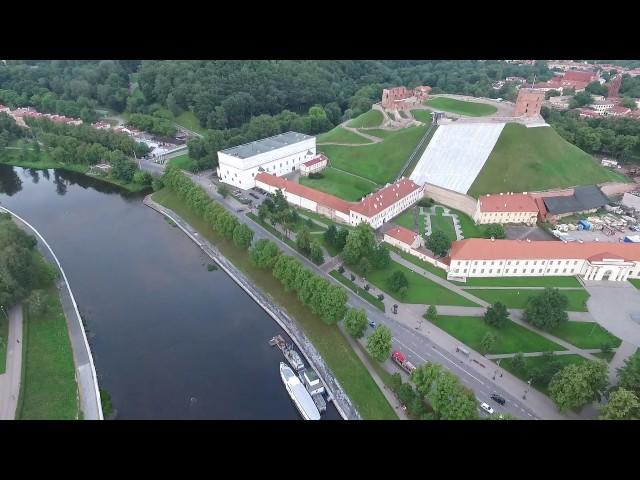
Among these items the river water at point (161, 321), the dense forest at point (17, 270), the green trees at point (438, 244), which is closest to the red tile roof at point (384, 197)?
the green trees at point (438, 244)

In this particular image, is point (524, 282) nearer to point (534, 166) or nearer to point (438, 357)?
point (438, 357)

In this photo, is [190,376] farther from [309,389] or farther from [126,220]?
[126,220]

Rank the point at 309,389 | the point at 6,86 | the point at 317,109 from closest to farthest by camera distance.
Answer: the point at 309,389 → the point at 317,109 → the point at 6,86

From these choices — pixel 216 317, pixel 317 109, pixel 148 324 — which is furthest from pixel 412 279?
pixel 317 109

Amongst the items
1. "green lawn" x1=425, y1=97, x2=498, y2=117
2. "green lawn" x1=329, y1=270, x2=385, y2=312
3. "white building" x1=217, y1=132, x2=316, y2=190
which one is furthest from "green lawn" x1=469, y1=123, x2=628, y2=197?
"white building" x1=217, y1=132, x2=316, y2=190

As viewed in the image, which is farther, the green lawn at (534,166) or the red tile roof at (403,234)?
the green lawn at (534,166)

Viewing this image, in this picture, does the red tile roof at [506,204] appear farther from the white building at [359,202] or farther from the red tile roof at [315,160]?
the red tile roof at [315,160]
